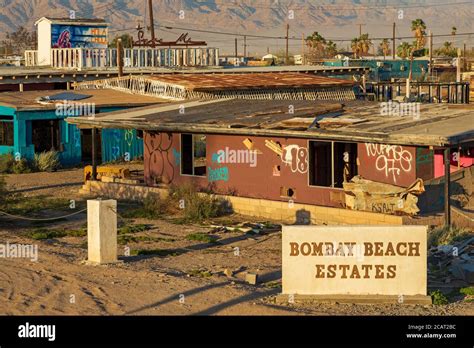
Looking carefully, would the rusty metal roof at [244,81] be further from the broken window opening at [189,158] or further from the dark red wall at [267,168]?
the broken window opening at [189,158]

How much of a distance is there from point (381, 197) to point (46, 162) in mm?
15558

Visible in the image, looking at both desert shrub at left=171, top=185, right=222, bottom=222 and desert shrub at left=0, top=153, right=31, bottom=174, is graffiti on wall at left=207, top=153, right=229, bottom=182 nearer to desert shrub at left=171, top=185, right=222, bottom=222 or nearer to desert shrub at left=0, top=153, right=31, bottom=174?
desert shrub at left=171, top=185, right=222, bottom=222

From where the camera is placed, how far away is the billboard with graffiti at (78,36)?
56.7 m

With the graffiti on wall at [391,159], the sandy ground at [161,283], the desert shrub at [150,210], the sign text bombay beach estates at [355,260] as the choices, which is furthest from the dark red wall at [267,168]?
the sign text bombay beach estates at [355,260]

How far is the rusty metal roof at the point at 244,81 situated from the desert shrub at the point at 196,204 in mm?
12635

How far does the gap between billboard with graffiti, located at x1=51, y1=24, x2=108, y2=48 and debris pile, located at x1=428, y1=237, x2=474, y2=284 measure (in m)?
40.2

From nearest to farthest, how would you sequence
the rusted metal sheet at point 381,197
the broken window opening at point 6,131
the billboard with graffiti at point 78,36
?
the rusted metal sheet at point 381,197
the broken window opening at point 6,131
the billboard with graffiti at point 78,36

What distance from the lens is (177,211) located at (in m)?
25.9

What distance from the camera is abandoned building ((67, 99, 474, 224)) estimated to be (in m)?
23.4

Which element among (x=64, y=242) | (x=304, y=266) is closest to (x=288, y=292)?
(x=304, y=266)

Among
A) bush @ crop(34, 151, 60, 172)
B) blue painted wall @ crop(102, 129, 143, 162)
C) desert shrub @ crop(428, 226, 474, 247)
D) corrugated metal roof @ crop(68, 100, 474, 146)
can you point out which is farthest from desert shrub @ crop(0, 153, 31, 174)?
desert shrub @ crop(428, 226, 474, 247)
